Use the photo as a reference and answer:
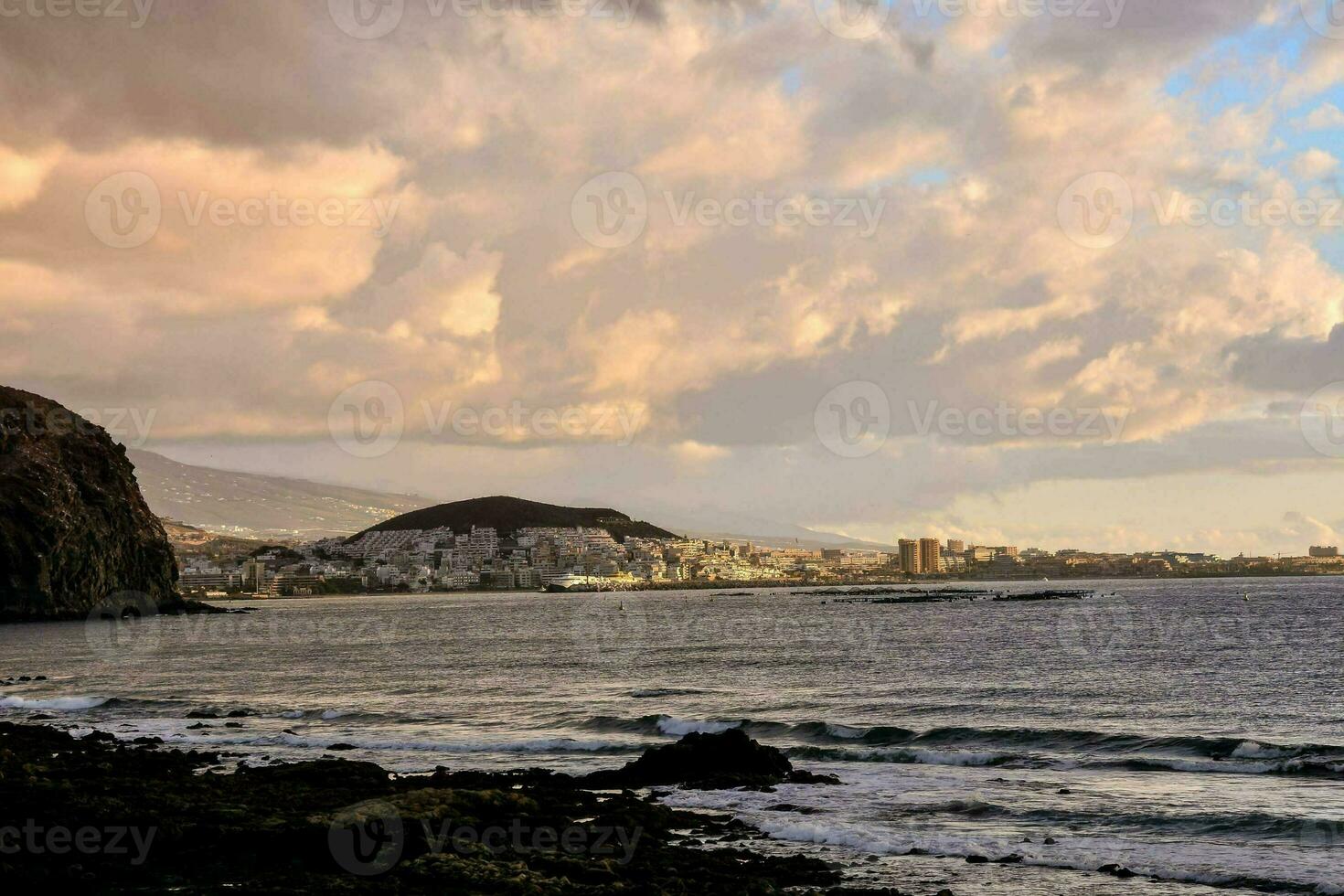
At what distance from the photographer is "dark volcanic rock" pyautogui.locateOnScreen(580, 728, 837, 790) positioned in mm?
27484

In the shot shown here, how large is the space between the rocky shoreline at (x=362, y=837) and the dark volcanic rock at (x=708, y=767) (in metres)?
0.26

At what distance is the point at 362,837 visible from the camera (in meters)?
18.5

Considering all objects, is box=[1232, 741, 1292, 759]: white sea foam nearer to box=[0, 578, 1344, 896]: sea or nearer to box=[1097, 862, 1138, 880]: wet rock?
box=[0, 578, 1344, 896]: sea

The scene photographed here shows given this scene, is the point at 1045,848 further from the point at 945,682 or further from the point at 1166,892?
the point at 945,682

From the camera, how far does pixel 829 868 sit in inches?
741

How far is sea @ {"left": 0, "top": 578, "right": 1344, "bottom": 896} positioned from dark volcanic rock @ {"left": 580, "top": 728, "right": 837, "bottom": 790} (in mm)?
1316

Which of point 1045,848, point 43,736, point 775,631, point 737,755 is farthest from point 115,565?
point 1045,848

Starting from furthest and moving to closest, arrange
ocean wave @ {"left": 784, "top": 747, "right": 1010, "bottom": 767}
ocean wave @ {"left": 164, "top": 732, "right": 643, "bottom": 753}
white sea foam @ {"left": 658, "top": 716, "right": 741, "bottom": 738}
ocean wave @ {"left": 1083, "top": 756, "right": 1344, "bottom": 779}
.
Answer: white sea foam @ {"left": 658, "top": 716, "right": 741, "bottom": 738} < ocean wave @ {"left": 164, "top": 732, "right": 643, "bottom": 753} < ocean wave @ {"left": 784, "top": 747, "right": 1010, "bottom": 767} < ocean wave @ {"left": 1083, "top": 756, "right": 1344, "bottom": 779}

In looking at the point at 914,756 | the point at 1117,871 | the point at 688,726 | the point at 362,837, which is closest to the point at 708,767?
the point at 914,756

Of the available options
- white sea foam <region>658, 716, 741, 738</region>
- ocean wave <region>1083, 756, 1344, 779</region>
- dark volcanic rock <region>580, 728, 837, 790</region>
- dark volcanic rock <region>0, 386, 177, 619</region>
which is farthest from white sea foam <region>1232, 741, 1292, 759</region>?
dark volcanic rock <region>0, 386, 177, 619</region>

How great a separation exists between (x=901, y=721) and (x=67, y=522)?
133576 mm

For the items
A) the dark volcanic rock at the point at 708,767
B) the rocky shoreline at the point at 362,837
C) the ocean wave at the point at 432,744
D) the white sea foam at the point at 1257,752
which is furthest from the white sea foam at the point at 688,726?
the white sea foam at the point at 1257,752

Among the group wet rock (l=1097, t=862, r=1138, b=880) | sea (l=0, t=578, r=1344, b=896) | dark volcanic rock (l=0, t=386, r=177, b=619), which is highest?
dark volcanic rock (l=0, t=386, r=177, b=619)

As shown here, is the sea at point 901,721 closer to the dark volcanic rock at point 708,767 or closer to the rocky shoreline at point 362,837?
the dark volcanic rock at point 708,767
